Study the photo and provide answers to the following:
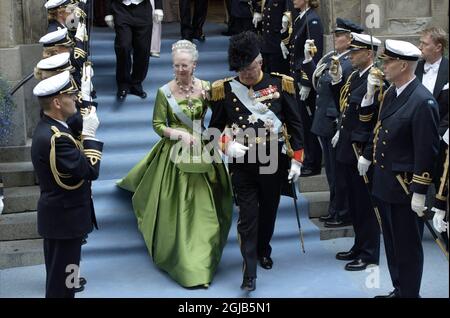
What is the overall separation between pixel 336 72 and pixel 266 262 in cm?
161

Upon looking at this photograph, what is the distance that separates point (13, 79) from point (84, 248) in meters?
1.88

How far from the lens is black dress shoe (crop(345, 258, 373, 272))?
7141 mm

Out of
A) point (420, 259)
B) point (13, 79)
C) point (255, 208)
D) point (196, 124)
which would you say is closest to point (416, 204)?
point (420, 259)

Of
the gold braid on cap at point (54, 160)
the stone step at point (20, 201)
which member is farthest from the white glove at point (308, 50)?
the gold braid on cap at point (54, 160)

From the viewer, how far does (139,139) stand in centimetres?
847

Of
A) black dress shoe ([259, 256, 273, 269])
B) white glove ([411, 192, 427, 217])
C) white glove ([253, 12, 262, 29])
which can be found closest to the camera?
white glove ([411, 192, 427, 217])

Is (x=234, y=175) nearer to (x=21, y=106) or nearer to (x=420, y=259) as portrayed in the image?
(x=420, y=259)

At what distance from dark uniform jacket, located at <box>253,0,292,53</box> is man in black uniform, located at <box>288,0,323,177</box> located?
0.37 metres

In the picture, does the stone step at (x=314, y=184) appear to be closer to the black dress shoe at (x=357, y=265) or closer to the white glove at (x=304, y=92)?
the white glove at (x=304, y=92)

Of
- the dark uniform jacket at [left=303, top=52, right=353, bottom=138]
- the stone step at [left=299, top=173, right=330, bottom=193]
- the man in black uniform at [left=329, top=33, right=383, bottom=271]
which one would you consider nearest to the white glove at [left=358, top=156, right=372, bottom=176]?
the man in black uniform at [left=329, top=33, right=383, bottom=271]

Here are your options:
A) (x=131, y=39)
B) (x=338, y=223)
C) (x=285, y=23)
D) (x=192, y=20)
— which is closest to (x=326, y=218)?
(x=338, y=223)

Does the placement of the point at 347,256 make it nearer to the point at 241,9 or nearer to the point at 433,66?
the point at 433,66

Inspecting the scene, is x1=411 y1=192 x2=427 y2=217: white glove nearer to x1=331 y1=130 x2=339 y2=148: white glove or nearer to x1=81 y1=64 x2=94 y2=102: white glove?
x1=331 y1=130 x2=339 y2=148: white glove

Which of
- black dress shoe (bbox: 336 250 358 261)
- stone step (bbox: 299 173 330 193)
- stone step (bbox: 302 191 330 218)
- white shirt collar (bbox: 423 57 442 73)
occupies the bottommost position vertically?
black dress shoe (bbox: 336 250 358 261)
